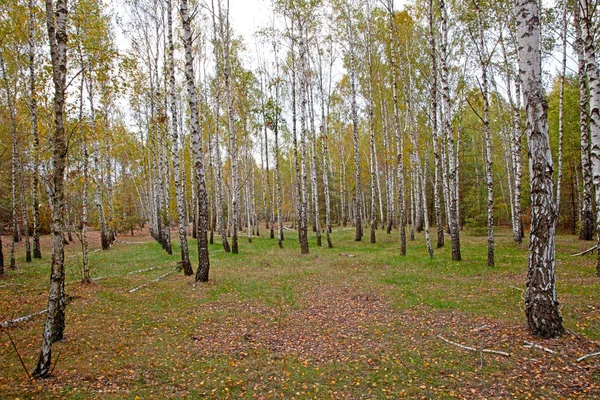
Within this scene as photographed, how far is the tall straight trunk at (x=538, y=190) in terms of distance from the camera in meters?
5.24

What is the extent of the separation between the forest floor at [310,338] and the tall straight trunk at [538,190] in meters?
0.47

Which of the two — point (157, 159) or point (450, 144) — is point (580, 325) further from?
point (157, 159)

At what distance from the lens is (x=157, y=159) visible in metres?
18.2

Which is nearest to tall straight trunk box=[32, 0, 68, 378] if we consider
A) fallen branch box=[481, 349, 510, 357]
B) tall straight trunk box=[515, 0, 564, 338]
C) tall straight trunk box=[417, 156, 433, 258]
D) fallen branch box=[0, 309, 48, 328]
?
fallen branch box=[0, 309, 48, 328]

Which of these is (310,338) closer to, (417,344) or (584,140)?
(417,344)

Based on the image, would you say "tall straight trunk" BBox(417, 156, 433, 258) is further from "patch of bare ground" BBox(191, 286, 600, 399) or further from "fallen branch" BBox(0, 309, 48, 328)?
"fallen branch" BBox(0, 309, 48, 328)

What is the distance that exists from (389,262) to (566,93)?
1952 centimetres

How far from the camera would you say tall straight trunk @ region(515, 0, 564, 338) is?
5242mm

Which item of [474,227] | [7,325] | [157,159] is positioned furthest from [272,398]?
[474,227]

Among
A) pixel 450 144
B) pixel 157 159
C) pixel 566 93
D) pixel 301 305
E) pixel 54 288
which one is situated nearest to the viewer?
pixel 54 288

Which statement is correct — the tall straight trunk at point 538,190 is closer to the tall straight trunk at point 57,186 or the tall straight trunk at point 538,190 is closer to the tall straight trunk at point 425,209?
the tall straight trunk at point 57,186

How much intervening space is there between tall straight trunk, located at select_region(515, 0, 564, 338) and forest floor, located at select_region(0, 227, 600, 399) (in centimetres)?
47

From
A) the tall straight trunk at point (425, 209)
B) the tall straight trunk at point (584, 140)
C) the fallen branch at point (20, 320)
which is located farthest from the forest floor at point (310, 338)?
the tall straight trunk at point (584, 140)

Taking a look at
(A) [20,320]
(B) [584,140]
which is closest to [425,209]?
(B) [584,140]
